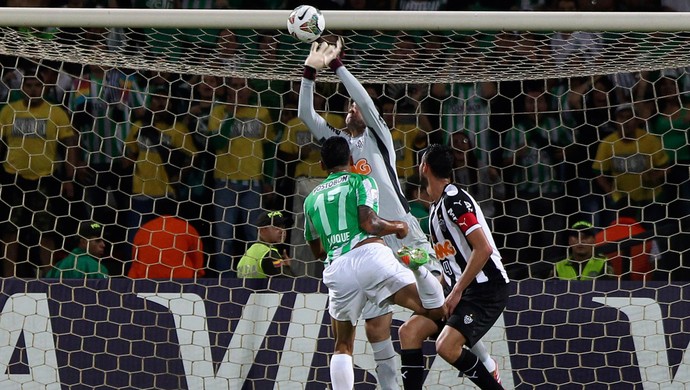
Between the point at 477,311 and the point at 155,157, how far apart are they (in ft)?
11.2

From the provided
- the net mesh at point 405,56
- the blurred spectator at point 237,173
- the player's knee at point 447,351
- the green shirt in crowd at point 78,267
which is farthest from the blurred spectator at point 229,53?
the player's knee at point 447,351

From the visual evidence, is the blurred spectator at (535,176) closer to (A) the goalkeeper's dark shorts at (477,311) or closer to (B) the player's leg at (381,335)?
(A) the goalkeeper's dark shorts at (477,311)

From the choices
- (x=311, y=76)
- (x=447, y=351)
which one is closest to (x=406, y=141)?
(x=311, y=76)

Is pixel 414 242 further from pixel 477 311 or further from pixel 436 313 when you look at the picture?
pixel 477 311

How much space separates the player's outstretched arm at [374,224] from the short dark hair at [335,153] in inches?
13.5

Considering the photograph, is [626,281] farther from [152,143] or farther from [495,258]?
[152,143]

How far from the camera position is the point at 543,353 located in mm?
8172

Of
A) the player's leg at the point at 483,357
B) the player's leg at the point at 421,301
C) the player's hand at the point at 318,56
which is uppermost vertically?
the player's hand at the point at 318,56

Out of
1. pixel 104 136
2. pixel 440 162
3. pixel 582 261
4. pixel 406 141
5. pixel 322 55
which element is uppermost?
pixel 322 55

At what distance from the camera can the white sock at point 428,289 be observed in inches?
275

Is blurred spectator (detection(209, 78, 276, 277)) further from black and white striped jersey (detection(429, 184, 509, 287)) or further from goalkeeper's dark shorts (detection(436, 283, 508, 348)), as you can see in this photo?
goalkeeper's dark shorts (detection(436, 283, 508, 348))

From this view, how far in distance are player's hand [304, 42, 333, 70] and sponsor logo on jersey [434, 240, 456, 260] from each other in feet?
4.45

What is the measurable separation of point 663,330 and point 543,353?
84 centimetres

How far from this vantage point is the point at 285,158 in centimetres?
942
